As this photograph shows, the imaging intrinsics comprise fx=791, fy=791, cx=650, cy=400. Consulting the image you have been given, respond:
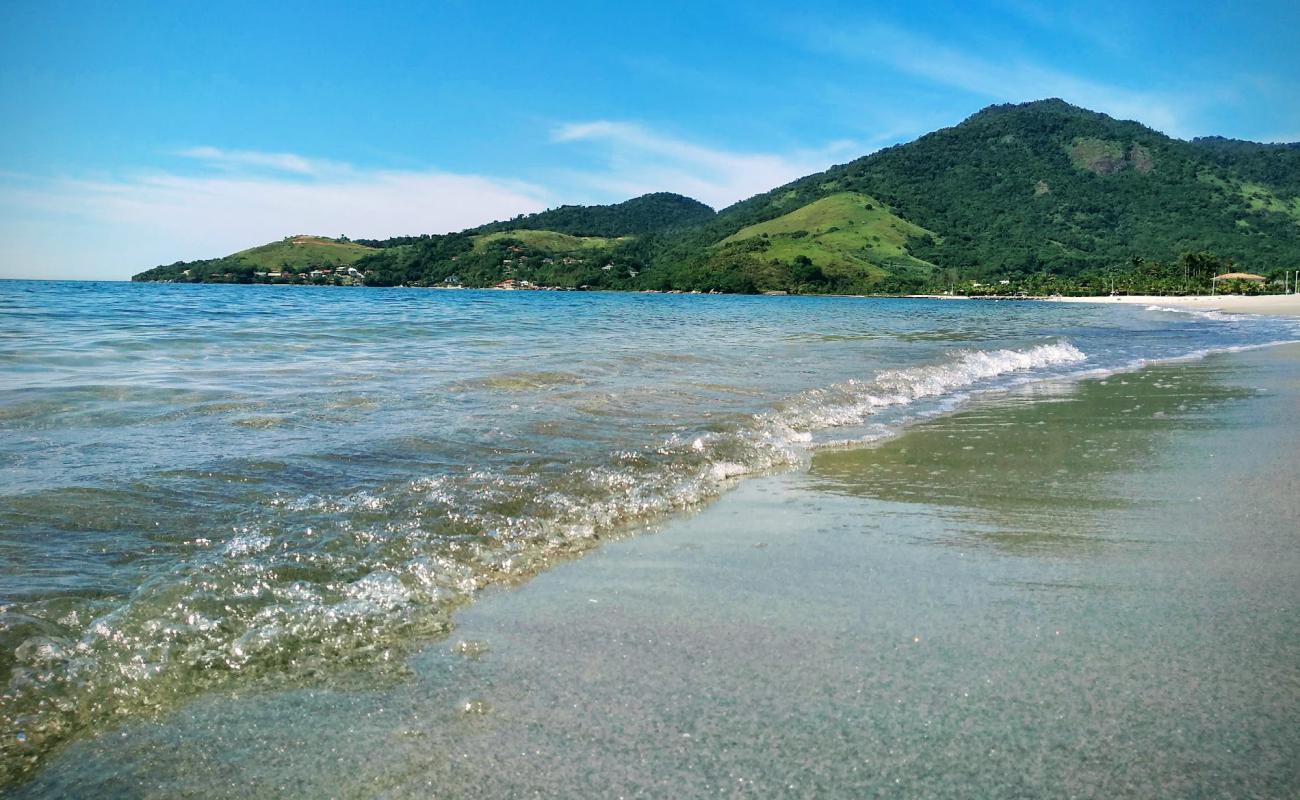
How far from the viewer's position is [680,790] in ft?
7.13

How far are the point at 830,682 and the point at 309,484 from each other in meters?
4.13

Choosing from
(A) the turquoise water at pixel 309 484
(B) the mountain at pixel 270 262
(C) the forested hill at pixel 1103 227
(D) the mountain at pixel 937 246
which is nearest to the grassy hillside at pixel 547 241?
(D) the mountain at pixel 937 246

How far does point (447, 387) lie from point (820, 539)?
24.7 feet

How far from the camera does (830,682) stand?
9.08 ft

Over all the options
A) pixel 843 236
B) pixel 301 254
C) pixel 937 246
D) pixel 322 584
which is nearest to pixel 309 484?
pixel 322 584

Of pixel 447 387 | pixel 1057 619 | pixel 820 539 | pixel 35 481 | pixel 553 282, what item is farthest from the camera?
pixel 553 282

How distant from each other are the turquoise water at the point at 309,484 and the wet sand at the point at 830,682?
0.35 m

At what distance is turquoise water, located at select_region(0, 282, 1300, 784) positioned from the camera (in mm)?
3016

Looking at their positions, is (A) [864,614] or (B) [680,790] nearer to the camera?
(B) [680,790]

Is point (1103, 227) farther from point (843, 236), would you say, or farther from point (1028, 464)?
point (1028, 464)

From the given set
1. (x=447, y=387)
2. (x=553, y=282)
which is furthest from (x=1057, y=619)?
(x=553, y=282)

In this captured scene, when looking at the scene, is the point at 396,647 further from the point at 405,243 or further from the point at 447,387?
the point at 405,243

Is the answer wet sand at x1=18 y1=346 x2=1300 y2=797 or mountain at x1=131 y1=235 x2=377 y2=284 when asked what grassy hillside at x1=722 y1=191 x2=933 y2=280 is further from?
wet sand at x1=18 y1=346 x2=1300 y2=797

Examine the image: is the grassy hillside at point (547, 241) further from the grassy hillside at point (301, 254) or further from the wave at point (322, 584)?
the wave at point (322, 584)
